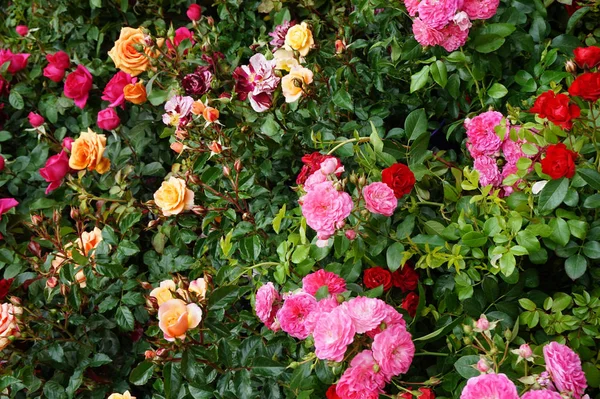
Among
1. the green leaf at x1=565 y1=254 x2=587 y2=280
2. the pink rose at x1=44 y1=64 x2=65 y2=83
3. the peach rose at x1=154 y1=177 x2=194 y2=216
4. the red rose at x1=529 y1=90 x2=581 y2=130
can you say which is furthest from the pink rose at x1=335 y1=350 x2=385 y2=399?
the pink rose at x1=44 y1=64 x2=65 y2=83

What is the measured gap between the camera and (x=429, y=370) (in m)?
1.19

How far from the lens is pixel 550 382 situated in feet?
3.10

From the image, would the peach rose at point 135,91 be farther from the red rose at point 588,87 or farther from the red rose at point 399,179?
the red rose at point 588,87

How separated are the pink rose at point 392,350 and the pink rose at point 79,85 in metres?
1.30

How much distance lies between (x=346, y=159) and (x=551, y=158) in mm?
571

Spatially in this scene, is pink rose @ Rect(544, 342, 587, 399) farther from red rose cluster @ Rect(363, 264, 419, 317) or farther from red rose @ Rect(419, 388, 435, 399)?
red rose cluster @ Rect(363, 264, 419, 317)

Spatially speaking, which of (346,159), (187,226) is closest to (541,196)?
(346,159)

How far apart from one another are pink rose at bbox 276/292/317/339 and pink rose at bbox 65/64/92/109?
A: 1140 mm

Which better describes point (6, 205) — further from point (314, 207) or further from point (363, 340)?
point (363, 340)

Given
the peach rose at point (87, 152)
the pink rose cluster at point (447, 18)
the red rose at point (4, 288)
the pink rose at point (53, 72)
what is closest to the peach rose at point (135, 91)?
the peach rose at point (87, 152)

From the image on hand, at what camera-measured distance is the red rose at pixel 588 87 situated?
1094 millimetres

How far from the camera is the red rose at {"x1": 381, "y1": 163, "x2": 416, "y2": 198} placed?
1.18 metres

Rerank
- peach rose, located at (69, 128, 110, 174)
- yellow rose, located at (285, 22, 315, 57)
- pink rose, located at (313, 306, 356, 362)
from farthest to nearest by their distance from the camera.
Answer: peach rose, located at (69, 128, 110, 174) → yellow rose, located at (285, 22, 315, 57) → pink rose, located at (313, 306, 356, 362)

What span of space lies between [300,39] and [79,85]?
0.73m
